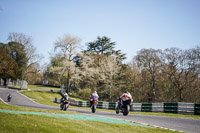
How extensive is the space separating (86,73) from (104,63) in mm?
5503

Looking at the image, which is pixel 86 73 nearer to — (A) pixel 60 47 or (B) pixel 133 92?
(A) pixel 60 47

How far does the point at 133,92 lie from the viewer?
50.6 metres

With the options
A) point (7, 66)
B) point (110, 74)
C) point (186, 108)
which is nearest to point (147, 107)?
point (186, 108)

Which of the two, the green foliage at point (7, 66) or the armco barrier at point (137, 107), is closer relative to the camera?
the armco barrier at point (137, 107)

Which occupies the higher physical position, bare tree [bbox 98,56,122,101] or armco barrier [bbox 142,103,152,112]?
bare tree [bbox 98,56,122,101]

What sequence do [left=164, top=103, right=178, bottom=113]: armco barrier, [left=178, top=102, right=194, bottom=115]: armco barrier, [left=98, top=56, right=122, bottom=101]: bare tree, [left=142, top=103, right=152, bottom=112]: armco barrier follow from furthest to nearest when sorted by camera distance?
[left=98, top=56, right=122, bottom=101]: bare tree < [left=142, top=103, right=152, bottom=112]: armco barrier < [left=164, top=103, right=178, bottom=113]: armco barrier < [left=178, top=102, right=194, bottom=115]: armco barrier

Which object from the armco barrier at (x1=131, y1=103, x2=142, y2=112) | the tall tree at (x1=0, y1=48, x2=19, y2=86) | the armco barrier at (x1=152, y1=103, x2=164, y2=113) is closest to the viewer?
the armco barrier at (x1=152, y1=103, x2=164, y2=113)

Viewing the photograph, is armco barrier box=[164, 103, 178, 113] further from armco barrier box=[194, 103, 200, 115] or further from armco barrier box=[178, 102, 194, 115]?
armco barrier box=[194, 103, 200, 115]

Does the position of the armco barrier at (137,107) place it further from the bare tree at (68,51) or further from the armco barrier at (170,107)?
the bare tree at (68,51)

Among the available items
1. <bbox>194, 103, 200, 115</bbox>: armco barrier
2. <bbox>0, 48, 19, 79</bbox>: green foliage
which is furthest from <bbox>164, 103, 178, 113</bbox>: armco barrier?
<bbox>0, 48, 19, 79</bbox>: green foliage

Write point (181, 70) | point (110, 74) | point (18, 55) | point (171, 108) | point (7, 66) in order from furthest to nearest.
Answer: point (18, 55)
point (7, 66)
point (110, 74)
point (181, 70)
point (171, 108)

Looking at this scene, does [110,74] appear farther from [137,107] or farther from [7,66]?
[7,66]

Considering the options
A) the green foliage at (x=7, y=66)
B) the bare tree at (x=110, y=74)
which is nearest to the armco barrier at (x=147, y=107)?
the bare tree at (x=110, y=74)

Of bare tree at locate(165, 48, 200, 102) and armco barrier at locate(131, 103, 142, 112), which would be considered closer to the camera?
armco barrier at locate(131, 103, 142, 112)
